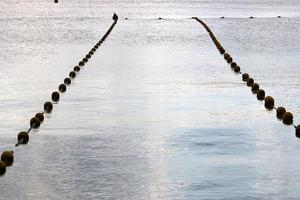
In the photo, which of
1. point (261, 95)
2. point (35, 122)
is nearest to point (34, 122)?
point (35, 122)

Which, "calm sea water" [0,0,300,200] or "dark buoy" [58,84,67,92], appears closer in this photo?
"calm sea water" [0,0,300,200]

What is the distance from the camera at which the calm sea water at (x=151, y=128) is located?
1229 centimetres

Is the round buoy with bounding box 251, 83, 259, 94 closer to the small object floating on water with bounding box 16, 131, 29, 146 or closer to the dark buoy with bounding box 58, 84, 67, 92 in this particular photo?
the dark buoy with bounding box 58, 84, 67, 92

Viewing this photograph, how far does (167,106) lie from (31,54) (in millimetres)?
16114

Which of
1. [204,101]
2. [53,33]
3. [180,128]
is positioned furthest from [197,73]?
[53,33]

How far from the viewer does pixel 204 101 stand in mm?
20766

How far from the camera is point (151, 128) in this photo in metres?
17.0

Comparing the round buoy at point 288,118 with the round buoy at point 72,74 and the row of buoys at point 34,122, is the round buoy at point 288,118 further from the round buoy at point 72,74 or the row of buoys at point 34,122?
the round buoy at point 72,74

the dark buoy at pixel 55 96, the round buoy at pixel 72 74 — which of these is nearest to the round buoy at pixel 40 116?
the dark buoy at pixel 55 96

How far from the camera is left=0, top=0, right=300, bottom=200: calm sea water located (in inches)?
484

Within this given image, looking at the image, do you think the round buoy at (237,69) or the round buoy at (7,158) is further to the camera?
the round buoy at (237,69)

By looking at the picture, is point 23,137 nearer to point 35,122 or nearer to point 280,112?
point 35,122

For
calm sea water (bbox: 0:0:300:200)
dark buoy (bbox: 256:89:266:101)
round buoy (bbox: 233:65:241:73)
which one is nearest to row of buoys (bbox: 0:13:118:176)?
calm sea water (bbox: 0:0:300:200)

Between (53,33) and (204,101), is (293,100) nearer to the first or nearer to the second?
(204,101)
